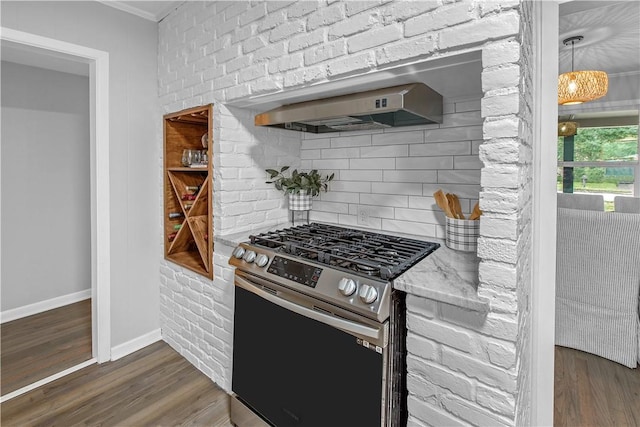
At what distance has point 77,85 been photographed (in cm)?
343

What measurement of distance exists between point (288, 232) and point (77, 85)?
3.01 meters

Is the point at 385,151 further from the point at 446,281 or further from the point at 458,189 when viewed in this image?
the point at 446,281

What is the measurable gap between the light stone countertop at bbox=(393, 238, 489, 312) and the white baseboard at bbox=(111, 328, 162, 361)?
2.23 m

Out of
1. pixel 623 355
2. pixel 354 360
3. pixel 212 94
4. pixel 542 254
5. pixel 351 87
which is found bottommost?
pixel 623 355

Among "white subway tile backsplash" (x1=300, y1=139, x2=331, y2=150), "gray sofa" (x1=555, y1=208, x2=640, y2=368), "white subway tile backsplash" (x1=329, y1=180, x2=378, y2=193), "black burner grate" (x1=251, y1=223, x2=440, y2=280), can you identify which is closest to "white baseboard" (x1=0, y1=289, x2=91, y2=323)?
"black burner grate" (x1=251, y1=223, x2=440, y2=280)

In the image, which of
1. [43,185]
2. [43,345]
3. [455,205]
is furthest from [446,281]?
[43,185]

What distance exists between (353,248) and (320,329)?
1.25 feet

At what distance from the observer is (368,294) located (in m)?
1.22

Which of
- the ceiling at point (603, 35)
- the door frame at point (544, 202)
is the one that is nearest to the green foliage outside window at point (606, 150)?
the ceiling at point (603, 35)

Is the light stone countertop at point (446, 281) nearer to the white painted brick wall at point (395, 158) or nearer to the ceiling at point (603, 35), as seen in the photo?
the white painted brick wall at point (395, 158)

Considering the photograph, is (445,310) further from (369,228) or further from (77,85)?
(77,85)

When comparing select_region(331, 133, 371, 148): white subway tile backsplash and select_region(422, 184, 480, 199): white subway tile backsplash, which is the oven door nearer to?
Answer: select_region(422, 184, 480, 199): white subway tile backsplash

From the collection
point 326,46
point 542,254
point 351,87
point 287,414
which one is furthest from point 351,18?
point 287,414

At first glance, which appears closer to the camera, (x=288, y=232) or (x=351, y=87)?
(x=351, y=87)
